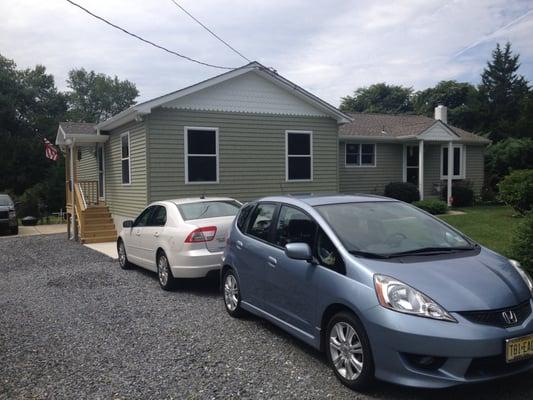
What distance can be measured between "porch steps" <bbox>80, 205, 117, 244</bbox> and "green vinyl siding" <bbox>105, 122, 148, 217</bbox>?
0.42 metres

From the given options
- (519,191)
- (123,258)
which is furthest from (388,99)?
(123,258)

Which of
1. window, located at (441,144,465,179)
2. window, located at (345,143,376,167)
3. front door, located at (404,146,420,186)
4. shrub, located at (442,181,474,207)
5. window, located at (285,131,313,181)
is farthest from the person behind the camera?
window, located at (441,144,465,179)

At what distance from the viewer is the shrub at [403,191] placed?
67.3 feet

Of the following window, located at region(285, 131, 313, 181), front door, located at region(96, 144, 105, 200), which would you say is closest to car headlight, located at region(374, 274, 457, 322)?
window, located at region(285, 131, 313, 181)

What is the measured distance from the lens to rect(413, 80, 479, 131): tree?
47.4 meters

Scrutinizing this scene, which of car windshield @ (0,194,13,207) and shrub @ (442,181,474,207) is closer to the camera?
car windshield @ (0,194,13,207)

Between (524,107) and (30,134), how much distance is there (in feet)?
126

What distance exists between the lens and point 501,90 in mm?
49469

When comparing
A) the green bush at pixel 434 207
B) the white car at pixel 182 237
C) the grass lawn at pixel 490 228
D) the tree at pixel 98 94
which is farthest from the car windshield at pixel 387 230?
the tree at pixel 98 94

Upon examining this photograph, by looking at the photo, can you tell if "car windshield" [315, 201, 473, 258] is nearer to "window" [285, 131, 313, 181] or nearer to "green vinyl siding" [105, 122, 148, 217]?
"green vinyl siding" [105, 122, 148, 217]

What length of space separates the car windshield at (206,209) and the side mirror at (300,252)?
148 inches

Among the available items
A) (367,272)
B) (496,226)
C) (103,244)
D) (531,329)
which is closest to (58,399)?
(367,272)

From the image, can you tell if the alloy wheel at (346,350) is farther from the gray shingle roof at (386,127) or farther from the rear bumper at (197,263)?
the gray shingle roof at (386,127)

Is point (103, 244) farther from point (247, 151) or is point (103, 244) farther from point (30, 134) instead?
point (30, 134)
